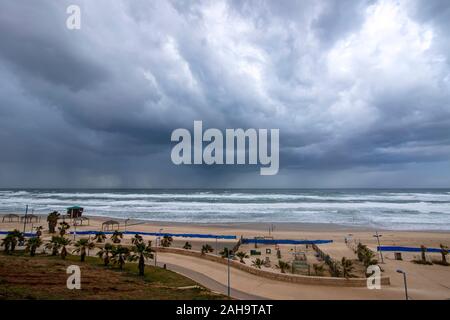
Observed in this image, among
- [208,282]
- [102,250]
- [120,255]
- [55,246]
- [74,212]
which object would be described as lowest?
[208,282]

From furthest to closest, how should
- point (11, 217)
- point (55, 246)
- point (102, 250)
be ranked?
point (11, 217), point (102, 250), point (55, 246)

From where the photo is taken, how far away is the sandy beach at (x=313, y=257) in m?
17.2

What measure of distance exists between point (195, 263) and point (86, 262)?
10.3m

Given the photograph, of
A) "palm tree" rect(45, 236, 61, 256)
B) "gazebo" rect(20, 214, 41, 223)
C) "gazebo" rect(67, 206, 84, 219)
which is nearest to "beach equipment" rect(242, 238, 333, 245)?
"palm tree" rect(45, 236, 61, 256)

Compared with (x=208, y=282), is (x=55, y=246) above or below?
above

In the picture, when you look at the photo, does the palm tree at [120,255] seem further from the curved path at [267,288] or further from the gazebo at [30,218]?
the gazebo at [30,218]

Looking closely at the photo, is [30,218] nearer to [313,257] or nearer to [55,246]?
[55,246]

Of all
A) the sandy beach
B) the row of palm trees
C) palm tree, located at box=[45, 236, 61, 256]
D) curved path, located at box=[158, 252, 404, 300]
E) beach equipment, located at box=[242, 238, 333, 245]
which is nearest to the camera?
curved path, located at box=[158, 252, 404, 300]

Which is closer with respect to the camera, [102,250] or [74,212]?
[102,250]

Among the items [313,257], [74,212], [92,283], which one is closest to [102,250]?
[92,283]

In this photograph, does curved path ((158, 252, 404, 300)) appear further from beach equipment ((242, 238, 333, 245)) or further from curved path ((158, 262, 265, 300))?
beach equipment ((242, 238, 333, 245))

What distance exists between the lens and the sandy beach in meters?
17.2

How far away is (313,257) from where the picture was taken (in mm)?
27547

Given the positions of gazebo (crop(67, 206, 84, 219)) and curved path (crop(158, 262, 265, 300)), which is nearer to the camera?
curved path (crop(158, 262, 265, 300))
